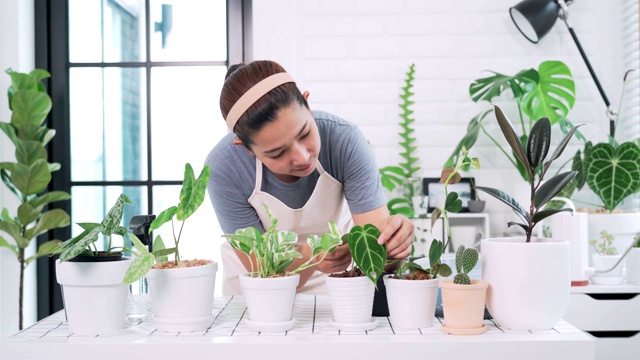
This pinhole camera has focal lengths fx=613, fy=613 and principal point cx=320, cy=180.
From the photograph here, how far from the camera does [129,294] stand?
1.32 m

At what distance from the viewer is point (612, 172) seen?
2.56 metres

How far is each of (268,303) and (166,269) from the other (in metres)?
0.21

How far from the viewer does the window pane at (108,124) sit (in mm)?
3529

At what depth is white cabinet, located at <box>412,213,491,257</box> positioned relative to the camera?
3.09 m

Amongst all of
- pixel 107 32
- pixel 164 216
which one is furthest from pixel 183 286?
pixel 107 32

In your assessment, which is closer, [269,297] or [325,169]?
[269,297]

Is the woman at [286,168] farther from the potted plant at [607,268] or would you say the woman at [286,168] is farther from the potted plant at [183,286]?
the potted plant at [607,268]

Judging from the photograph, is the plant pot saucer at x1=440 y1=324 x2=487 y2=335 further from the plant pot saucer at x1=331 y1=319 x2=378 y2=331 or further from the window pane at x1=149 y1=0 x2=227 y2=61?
the window pane at x1=149 y1=0 x2=227 y2=61

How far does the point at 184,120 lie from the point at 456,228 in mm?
1646

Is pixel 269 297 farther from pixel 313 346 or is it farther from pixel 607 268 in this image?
pixel 607 268

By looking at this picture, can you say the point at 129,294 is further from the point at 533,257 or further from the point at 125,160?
the point at 125,160

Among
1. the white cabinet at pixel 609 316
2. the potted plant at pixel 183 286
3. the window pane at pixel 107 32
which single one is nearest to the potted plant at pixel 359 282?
the potted plant at pixel 183 286

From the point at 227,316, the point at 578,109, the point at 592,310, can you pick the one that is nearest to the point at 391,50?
the point at 578,109

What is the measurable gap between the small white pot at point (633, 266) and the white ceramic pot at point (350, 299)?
5.47 feet
